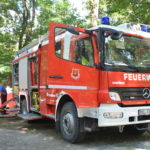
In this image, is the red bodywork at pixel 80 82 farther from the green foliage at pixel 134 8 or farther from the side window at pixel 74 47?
the green foliage at pixel 134 8

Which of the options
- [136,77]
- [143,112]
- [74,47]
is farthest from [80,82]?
[143,112]

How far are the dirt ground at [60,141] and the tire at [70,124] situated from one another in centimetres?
16

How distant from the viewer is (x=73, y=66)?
5.66 metres

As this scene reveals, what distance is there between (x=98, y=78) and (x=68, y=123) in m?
1.45

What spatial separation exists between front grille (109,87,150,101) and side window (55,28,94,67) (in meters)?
0.80

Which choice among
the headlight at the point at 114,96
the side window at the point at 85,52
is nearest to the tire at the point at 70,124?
the headlight at the point at 114,96

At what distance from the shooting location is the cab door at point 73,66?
17.2 feet

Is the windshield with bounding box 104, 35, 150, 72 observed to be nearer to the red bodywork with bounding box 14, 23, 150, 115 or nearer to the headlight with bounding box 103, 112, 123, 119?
the red bodywork with bounding box 14, 23, 150, 115

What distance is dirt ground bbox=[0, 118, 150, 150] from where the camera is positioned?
17.6 feet

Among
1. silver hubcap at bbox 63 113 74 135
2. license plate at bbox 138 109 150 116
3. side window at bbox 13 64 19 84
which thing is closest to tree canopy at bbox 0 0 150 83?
side window at bbox 13 64 19 84

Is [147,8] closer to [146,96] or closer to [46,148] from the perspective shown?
[146,96]

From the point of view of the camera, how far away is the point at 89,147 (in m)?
5.37

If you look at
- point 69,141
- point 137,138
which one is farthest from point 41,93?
point 137,138

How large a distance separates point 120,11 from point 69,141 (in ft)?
26.4
